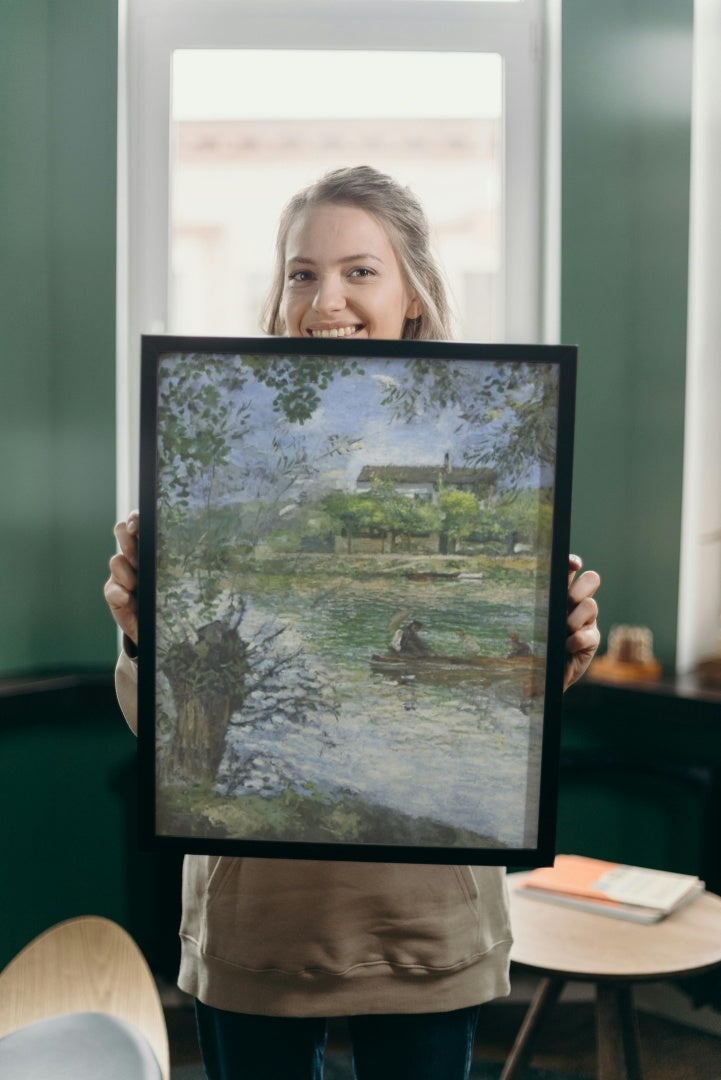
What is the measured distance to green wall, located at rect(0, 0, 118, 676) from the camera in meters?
→ 2.51

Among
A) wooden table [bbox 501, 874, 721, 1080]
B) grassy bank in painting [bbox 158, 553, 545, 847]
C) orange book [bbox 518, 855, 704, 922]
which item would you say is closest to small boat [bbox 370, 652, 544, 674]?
grassy bank in painting [bbox 158, 553, 545, 847]

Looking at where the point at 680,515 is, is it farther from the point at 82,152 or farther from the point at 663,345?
the point at 82,152

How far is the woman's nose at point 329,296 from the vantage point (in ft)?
3.64

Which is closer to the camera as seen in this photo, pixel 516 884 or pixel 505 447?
pixel 505 447

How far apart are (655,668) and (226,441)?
6.14 ft

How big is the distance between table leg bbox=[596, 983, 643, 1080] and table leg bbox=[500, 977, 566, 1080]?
0.46ft

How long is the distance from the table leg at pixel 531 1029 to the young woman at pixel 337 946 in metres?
0.86

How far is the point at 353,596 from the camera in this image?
3.13 feet

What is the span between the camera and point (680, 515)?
262 cm

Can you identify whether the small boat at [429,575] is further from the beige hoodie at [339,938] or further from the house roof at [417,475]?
the beige hoodie at [339,938]

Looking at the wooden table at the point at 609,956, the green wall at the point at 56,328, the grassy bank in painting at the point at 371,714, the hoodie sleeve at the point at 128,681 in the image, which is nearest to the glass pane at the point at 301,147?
the green wall at the point at 56,328

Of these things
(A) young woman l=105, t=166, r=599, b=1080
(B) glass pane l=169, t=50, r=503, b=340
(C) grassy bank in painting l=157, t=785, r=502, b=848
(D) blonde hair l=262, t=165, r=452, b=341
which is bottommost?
(A) young woman l=105, t=166, r=599, b=1080

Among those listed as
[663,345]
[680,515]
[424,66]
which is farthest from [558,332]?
[424,66]

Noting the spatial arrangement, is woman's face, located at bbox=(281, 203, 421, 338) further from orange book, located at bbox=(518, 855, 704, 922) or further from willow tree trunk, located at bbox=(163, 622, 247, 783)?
orange book, located at bbox=(518, 855, 704, 922)
